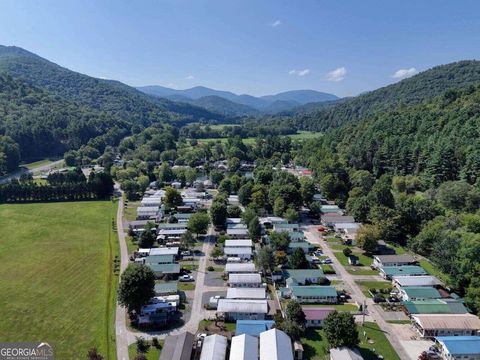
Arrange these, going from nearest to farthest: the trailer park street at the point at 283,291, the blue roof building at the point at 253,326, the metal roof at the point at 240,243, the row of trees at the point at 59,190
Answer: the blue roof building at the point at 253,326
the trailer park street at the point at 283,291
the metal roof at the point at 240,243
the row of trees at the point at 59,190

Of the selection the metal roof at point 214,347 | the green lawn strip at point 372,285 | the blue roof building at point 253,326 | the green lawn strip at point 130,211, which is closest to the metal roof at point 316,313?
the blue roof building at point 253,326

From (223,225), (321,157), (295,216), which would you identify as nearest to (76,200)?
(223,225)

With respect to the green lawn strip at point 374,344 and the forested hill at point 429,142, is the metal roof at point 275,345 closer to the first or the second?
the green lawn strip at point 374,344

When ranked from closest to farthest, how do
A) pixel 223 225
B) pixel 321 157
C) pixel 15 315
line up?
pixel 15 315
pixel 223 225
pixel 321 157

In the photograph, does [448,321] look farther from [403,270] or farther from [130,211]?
[130,211]

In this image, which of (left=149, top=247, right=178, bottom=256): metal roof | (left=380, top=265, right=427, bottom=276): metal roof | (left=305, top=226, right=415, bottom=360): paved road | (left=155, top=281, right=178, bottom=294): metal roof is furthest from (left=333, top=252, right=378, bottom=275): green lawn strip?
(left=149, top=247, right=178, bottom=256): metal roof

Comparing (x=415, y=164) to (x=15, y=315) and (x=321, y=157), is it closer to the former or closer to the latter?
(x=321, y=157)
